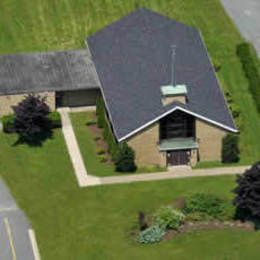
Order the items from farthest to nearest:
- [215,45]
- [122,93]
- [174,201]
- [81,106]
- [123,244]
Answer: [215,45], [81,106], [122,93], [174,201], [123,244]

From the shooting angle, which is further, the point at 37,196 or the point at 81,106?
the point at 81,106

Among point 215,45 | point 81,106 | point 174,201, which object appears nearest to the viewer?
point 174,201

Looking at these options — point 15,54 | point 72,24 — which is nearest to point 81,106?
point 15,54

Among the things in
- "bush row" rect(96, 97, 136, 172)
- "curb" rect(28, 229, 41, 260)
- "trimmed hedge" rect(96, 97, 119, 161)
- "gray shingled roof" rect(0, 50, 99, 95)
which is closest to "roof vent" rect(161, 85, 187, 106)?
→ "bush row" rect(96, 97, 136, 172)

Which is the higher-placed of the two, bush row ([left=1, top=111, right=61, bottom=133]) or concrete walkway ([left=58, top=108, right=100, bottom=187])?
bush row ([left=1, top=111, right=61, bottom=133])

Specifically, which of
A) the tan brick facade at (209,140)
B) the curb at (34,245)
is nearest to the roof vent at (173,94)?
the tan brick facade at (209,140)

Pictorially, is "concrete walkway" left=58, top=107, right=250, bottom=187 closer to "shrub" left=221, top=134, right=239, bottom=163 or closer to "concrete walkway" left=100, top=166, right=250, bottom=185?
"concrete walkway" left=100, top=166, right=250, bottom=185

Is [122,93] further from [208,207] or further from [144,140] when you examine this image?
[208,207]

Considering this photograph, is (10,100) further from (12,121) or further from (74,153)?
(74,153)
